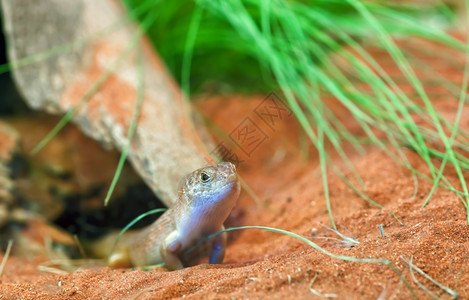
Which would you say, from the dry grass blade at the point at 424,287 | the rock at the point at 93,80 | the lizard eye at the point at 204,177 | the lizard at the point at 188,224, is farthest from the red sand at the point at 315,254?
the rock at the point at 93,80

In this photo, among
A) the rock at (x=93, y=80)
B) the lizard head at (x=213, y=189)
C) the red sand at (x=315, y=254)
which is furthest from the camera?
the rock at (x=93, y=80)

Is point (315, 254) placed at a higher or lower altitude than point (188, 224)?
lower

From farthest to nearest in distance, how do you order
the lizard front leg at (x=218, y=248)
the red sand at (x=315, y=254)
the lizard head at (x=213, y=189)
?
1. the lizard front leg at (x=218, y=248)
2. the lizard head at (x=213, y=189)
3. the red sand at (x=315, y=254)

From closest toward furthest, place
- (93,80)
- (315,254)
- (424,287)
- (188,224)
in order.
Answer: (424,287) → (315,254) → (188,224) → (93,80)

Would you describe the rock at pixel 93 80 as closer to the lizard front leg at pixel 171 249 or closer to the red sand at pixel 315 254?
the lizard front leg at pixel 171 249

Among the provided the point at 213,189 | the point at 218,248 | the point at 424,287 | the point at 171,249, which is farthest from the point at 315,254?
the point at 171,249

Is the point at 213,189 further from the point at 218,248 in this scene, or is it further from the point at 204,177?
the point at 218,248

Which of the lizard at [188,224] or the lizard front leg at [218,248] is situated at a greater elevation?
the lizard at [188,224]

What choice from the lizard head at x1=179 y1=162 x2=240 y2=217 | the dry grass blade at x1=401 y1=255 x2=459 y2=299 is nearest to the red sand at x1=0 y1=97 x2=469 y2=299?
the dry grass blade at x1=401 y1=255 x2=459 y2=299
